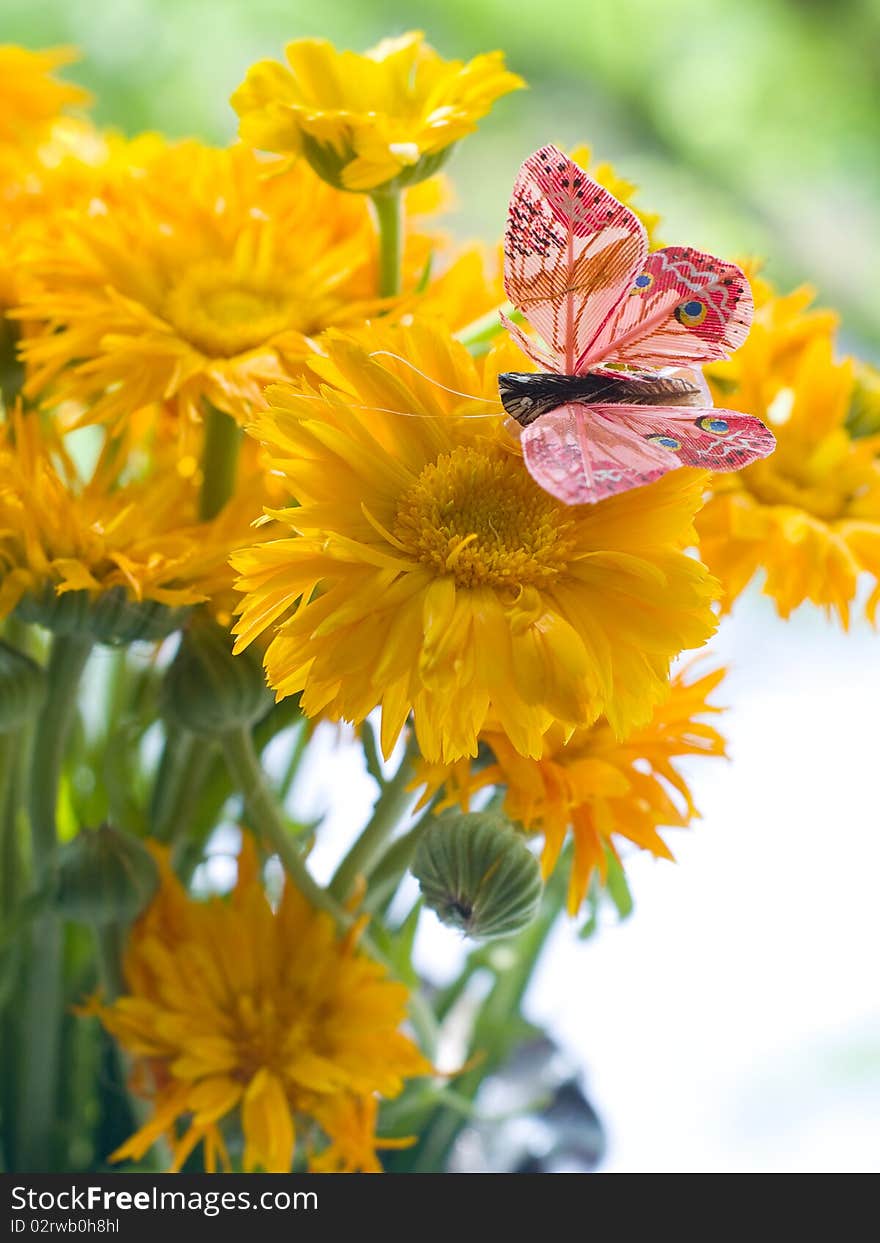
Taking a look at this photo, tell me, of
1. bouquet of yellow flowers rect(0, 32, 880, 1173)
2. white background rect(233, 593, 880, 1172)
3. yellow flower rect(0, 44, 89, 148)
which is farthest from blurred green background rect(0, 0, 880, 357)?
bouquet of yellow flowers rect(0, 32, 880, 1173)

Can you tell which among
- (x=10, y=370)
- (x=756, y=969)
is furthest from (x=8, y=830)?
(x=756, y=969)

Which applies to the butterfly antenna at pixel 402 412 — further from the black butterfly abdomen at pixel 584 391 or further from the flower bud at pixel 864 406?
the flower bud at pixel 864 406

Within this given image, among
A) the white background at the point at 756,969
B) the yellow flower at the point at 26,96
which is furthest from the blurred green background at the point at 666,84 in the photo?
the yellow flower at the point at 26,96

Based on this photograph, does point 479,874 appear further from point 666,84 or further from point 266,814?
point 666,84

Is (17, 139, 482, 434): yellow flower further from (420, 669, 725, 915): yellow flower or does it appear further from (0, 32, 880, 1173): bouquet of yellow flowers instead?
(420, 669, 725, 915): yellow flower

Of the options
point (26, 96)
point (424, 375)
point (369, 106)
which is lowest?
point (424, 375)

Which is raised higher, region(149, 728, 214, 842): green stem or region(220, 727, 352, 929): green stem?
region(149, 728, 214, 842): green stem
